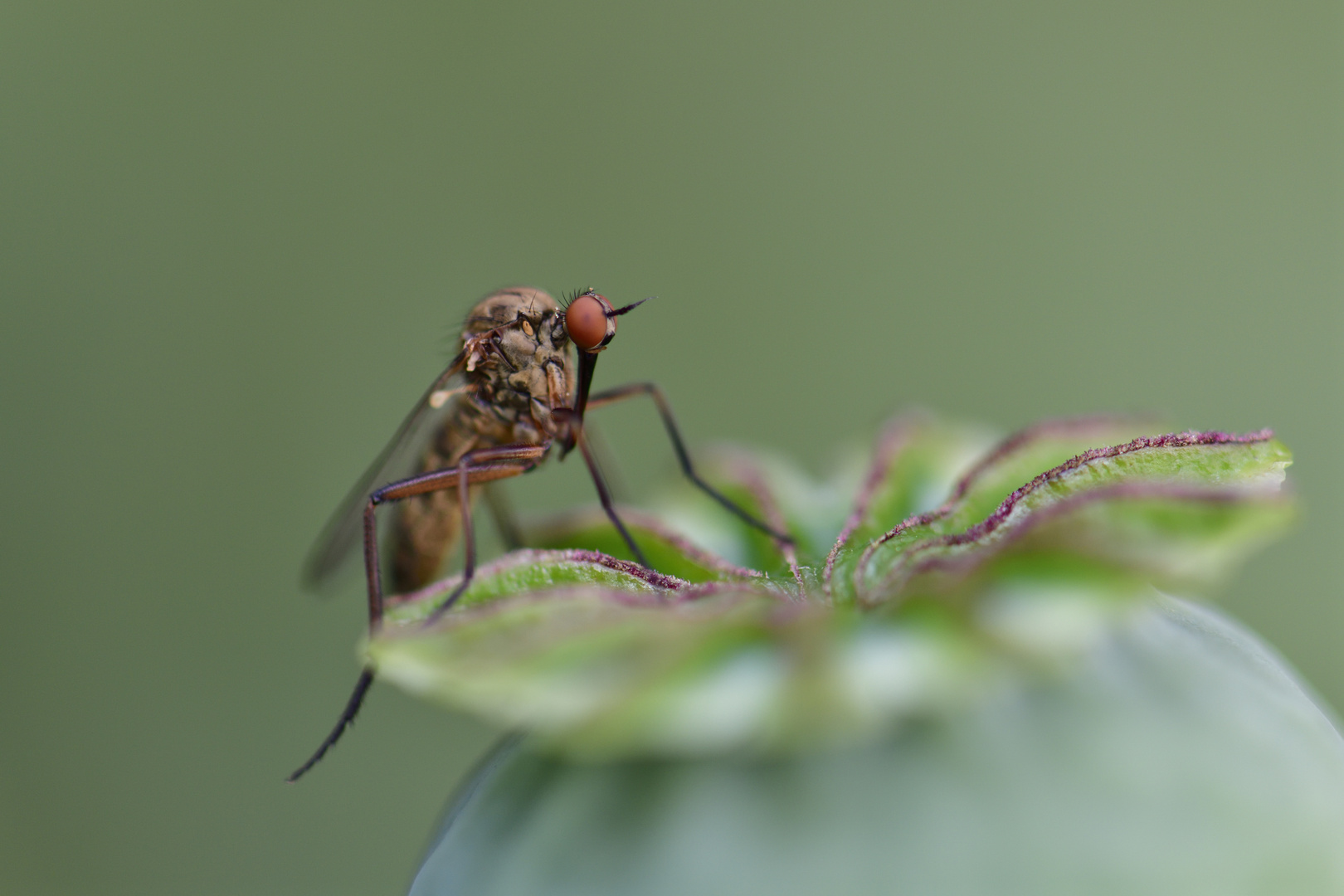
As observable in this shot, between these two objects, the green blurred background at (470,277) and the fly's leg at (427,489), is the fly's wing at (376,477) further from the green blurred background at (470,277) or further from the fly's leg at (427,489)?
the green blurred background at (470,277)

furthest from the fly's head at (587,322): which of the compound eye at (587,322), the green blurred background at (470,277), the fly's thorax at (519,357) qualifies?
the green blurred background at (470,277)

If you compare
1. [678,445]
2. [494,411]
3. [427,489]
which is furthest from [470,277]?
[678,445]

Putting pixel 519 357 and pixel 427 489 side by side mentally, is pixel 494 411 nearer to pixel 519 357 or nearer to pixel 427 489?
pixel 519 357

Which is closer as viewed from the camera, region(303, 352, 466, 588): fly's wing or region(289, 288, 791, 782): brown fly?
region(289, 288, 791, 782): brown fly

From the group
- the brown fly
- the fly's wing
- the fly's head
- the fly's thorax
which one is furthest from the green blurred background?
the fly's head

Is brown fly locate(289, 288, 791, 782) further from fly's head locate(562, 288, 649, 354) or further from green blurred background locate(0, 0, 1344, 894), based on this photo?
green blurred background locate(0, 0, 1344, 894)

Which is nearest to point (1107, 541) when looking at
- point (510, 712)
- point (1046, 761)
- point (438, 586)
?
point (1046, 761)
